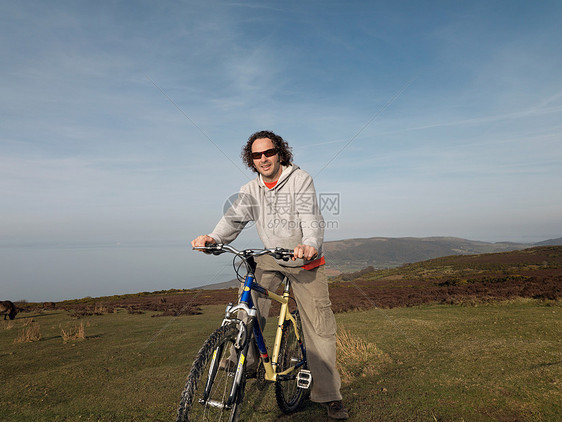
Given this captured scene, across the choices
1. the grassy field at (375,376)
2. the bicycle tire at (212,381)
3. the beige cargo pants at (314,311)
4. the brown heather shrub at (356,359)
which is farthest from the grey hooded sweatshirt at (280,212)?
the brown heather shrub at (356,359)

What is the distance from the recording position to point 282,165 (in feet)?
12.5

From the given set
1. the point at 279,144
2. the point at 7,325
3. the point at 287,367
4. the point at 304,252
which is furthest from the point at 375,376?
the point at 7,325

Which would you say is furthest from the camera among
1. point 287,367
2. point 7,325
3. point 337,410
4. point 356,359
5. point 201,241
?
point 7,325

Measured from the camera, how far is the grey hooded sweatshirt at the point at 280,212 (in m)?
3.50

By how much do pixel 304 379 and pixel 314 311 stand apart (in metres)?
0.77

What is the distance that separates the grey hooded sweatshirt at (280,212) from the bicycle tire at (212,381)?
3.48 feet

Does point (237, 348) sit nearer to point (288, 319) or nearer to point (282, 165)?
point (288, 319)

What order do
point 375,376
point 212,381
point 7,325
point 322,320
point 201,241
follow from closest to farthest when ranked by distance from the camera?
point 212,381 < point 201,241 < point 322,320 < point 375,376 < point 7,325

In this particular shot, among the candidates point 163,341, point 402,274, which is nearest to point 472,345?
point 163,341

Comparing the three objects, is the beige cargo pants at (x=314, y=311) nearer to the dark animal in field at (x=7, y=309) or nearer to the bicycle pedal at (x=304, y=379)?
the bicycle pedal at (x=304, y=379)

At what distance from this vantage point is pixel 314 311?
3717 millimetres

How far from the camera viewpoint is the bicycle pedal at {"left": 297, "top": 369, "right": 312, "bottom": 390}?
3751mm

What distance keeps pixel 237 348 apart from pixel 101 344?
22.3ft

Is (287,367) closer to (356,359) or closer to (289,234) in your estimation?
(289,234)
